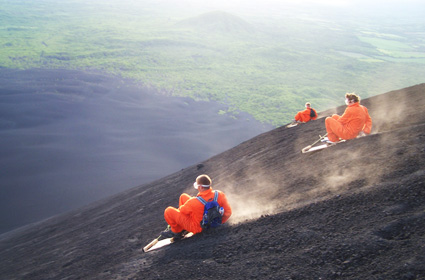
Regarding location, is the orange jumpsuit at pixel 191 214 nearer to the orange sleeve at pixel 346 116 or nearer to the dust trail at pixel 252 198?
the dust trail at pixel 252 198

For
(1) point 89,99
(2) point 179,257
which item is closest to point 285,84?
(1) point 89,99

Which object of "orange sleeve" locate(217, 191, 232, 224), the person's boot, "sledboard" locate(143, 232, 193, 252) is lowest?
"sledboard" locate(143, 232, 193, 252)

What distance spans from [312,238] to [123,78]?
4254 cm

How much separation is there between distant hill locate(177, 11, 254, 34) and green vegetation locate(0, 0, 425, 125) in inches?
10.8

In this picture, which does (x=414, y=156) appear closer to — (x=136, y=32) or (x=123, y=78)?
(x=123, y=78)

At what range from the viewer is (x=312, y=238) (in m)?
5.25

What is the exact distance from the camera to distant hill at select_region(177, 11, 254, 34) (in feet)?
285

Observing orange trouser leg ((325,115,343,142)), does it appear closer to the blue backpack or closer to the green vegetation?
the blue backpack

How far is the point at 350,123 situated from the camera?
880 centimetres

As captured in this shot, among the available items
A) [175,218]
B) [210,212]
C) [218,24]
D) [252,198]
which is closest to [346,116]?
[252,198]

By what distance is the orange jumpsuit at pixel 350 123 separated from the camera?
8539mm

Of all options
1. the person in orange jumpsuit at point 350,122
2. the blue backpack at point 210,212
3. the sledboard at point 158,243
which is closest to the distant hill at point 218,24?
the person in orange jumpsuit at point 350,122

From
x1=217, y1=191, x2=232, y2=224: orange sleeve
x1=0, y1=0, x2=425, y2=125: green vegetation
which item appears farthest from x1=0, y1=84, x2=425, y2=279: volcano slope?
x1=0, y1=0, x2=425, y2=125: green vegetation

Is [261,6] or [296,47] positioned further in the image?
[261,6]
